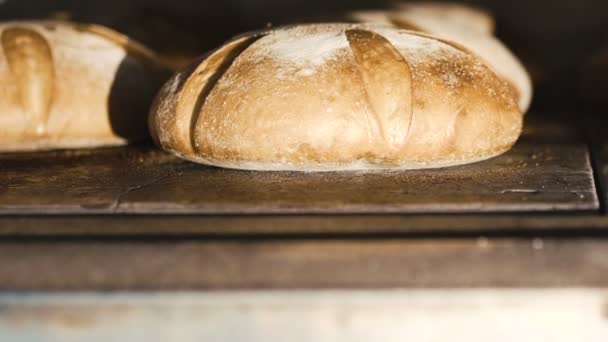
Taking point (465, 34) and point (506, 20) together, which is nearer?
point (465, 34)

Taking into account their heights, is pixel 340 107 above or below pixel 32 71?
above

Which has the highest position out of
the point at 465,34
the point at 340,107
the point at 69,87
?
the point at 465,34

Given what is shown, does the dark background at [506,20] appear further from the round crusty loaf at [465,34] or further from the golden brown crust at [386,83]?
the golden brown crust at [386,83]

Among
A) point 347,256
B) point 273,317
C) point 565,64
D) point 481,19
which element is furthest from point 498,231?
point 565,64

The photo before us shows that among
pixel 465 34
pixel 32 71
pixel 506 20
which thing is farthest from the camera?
pixel 506 20

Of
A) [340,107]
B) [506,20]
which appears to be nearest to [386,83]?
[340,107]

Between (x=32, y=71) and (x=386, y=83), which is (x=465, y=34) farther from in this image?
(x=32, y=71)

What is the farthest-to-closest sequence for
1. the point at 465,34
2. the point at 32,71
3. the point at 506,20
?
the point at 506,20, the point at 465,34, the point at 32,71
